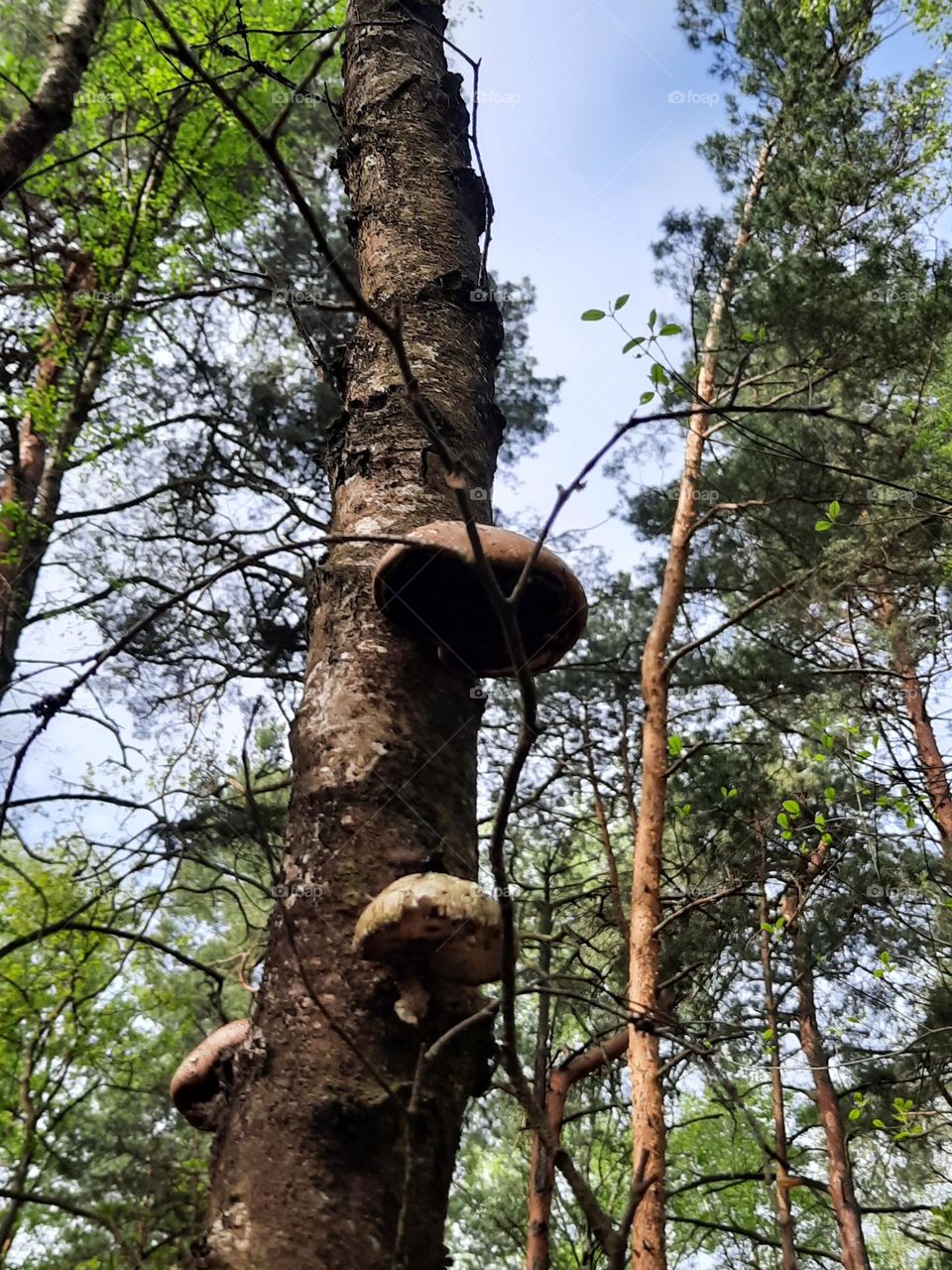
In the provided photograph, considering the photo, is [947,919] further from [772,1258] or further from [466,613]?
[772,1258]

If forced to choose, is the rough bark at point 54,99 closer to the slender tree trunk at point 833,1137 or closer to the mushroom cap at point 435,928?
the mushroom cap at point 435,928

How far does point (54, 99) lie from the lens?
11.6 feet

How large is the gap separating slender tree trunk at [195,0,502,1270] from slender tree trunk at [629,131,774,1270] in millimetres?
2970

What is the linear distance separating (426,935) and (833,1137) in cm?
995

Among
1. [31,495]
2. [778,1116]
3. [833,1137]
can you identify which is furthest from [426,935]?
[833,1137]

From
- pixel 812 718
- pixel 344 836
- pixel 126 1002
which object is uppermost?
pixel 812 718

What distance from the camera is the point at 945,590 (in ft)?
35.4

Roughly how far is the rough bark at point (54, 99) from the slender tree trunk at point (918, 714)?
7785 mm

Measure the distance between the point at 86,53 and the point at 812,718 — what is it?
7.48 meters

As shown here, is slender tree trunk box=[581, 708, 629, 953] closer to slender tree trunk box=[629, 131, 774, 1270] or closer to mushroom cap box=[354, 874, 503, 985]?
slender tree trunk box=[629, 131, 774, 1270]

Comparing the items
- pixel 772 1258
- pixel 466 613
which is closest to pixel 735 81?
pixel 466 613

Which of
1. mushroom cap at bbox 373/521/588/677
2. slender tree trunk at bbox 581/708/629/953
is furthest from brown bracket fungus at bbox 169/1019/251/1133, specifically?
slender tree trunk at bbox 581/708/629/953

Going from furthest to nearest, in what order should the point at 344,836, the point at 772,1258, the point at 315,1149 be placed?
the point at 772,1258
the point at 344,836
the point at 315,1149

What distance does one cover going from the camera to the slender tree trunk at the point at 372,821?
119 centimetres
